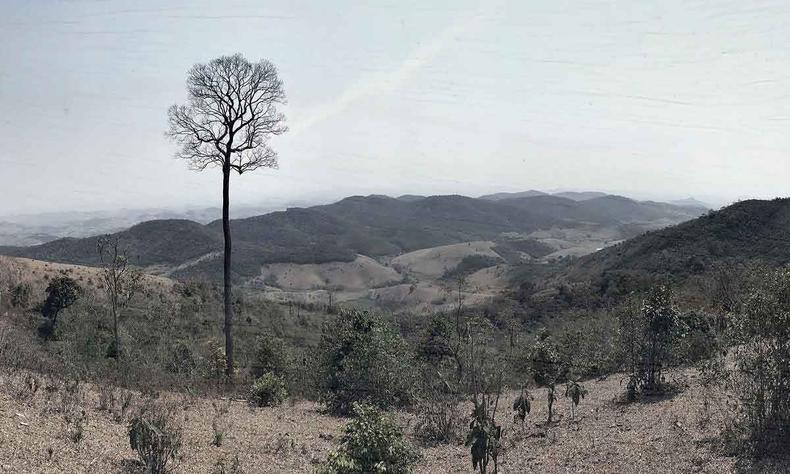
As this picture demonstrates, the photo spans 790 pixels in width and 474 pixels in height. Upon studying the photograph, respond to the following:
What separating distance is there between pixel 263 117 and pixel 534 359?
42.0 ft

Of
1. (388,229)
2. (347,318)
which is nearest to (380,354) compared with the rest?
(347,318)

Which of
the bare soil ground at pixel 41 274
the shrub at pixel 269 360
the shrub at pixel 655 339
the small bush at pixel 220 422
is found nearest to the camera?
the small bush at pixel 220 422

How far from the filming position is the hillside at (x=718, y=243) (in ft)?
135

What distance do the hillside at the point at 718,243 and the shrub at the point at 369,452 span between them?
38225 millimetres

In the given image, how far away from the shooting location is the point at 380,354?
49.6ft

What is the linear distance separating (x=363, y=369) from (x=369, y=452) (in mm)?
7701

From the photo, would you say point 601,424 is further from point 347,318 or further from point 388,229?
point 388,229

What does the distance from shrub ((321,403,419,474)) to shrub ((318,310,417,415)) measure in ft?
22.8

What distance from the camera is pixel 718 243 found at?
4525cm

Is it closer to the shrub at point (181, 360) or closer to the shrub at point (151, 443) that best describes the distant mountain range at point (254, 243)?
the shrub at point (181, 360)

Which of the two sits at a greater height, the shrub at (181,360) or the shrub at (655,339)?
the shrub at (655,339)

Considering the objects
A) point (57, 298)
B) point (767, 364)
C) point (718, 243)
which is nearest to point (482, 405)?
point (767, 364)

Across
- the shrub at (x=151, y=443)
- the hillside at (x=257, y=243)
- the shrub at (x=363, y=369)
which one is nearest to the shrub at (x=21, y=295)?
A: the shrub at (x=363, y=369)

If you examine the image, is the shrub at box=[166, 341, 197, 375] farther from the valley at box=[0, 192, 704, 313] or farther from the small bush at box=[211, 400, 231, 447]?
the valley at box=[0, 192, 704, 313]
